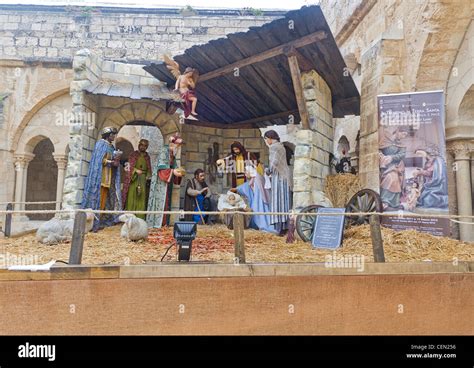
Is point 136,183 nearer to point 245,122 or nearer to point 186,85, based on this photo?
point 186,85

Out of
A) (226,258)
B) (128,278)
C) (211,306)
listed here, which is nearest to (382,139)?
(226,258)

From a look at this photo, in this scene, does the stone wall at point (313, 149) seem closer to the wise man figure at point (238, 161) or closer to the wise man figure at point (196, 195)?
the wise man figure at point (238, 161)

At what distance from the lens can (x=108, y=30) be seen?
42.8ft

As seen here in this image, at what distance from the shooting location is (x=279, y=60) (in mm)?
7109

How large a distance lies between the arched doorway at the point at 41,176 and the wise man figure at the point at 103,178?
28.2 feet

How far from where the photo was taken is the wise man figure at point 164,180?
802 centimetres

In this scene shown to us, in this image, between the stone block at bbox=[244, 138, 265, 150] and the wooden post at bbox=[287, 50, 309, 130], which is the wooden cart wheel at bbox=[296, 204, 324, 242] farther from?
the stone block at bbox=[244, 138, 265, 150]

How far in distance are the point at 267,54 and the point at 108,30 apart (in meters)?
8.72

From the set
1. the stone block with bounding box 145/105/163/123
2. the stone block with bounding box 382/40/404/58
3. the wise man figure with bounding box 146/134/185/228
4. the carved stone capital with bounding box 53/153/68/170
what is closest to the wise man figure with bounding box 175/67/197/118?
the wise man figure with bounding box 146/134/185/228

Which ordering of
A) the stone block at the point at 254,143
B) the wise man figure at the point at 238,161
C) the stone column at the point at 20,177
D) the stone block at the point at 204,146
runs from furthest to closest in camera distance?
the stone column at the point at 20,177, the stone block at the point at 254,143, the stone block at the point at 204,146, the wise man figure at the point at 238,161

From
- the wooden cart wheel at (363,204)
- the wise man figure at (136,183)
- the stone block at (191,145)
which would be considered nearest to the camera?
the wooden cart wheel at (363,204)

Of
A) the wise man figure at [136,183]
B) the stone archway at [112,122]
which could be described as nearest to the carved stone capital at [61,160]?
the stone archway at [112,122]
